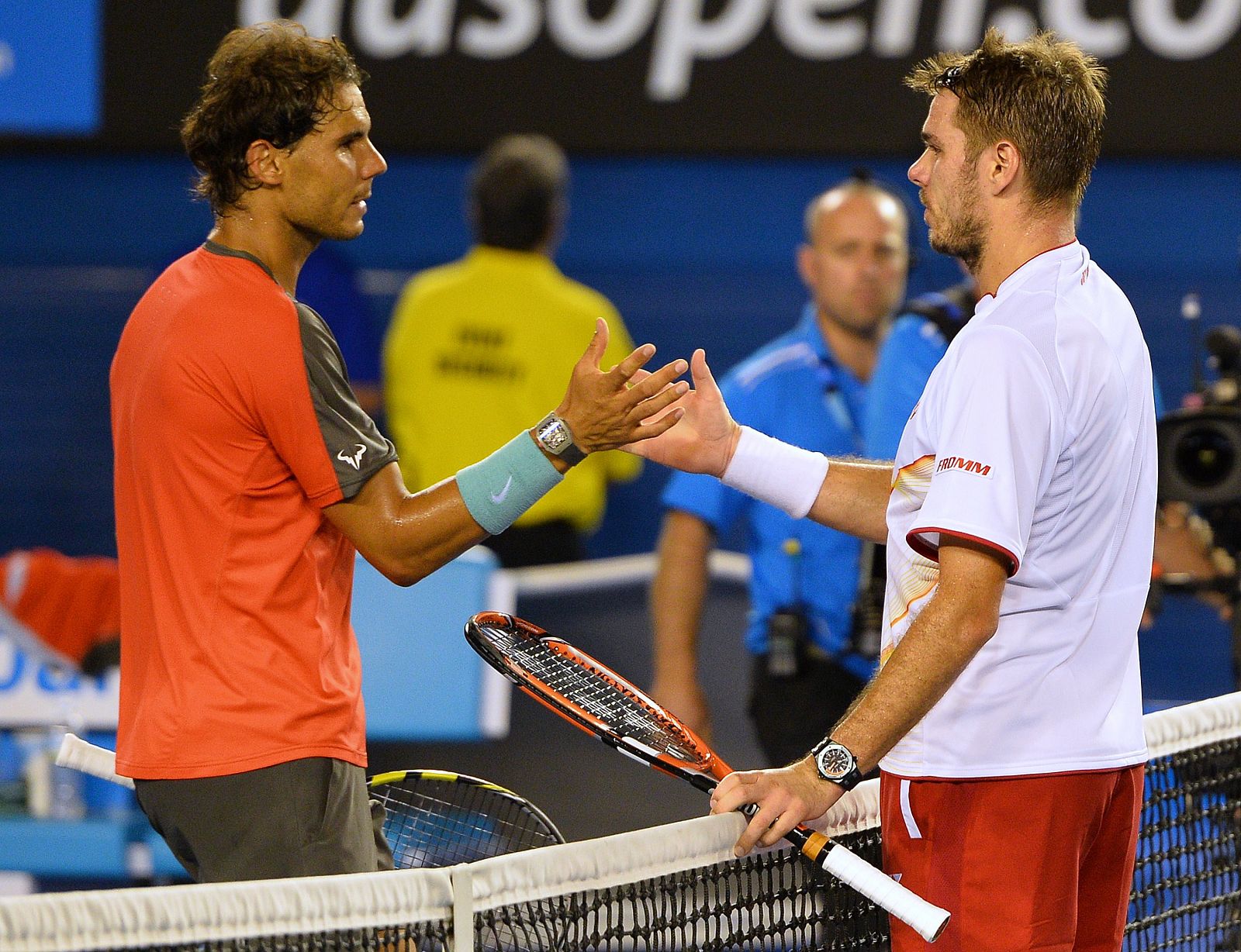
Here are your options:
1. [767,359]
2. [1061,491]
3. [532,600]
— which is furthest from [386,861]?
[532,600]

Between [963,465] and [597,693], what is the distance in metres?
0.68

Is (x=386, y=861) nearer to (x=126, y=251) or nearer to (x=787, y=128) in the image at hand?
(x=787, y=128)

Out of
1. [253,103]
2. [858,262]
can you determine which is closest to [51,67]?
[858,262]

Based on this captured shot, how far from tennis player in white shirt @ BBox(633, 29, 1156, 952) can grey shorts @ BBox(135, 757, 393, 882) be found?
541 millimetres

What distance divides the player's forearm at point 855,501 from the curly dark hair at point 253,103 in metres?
0.93

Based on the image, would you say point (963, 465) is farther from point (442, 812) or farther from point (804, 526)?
point (804, 526)

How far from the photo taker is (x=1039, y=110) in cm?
233

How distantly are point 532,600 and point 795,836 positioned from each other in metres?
3.31

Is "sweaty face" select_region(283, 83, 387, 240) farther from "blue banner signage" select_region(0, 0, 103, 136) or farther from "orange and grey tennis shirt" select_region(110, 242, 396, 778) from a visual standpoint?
"blue banner signage" select_region(0, 0, 103, 136)

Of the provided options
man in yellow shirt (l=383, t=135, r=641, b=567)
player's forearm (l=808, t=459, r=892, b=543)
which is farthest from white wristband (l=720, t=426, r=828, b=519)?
man in yellow shirt (l=383, t=135, r=641, b=567)

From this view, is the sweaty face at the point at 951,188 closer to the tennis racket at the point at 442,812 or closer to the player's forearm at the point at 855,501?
the player's forearm at the point at 855,501

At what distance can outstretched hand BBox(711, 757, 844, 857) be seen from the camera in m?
2.21

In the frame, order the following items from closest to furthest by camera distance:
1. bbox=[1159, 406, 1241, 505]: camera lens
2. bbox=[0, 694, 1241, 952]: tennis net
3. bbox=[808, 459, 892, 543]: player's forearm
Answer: bbox=[0, 694, 1241, 952]: tennis net → bbox=[808, 459, 892, 543]: player's forearm → bbox=[1159, 406, 1241, 505]: camera lens

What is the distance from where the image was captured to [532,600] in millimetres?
5590
